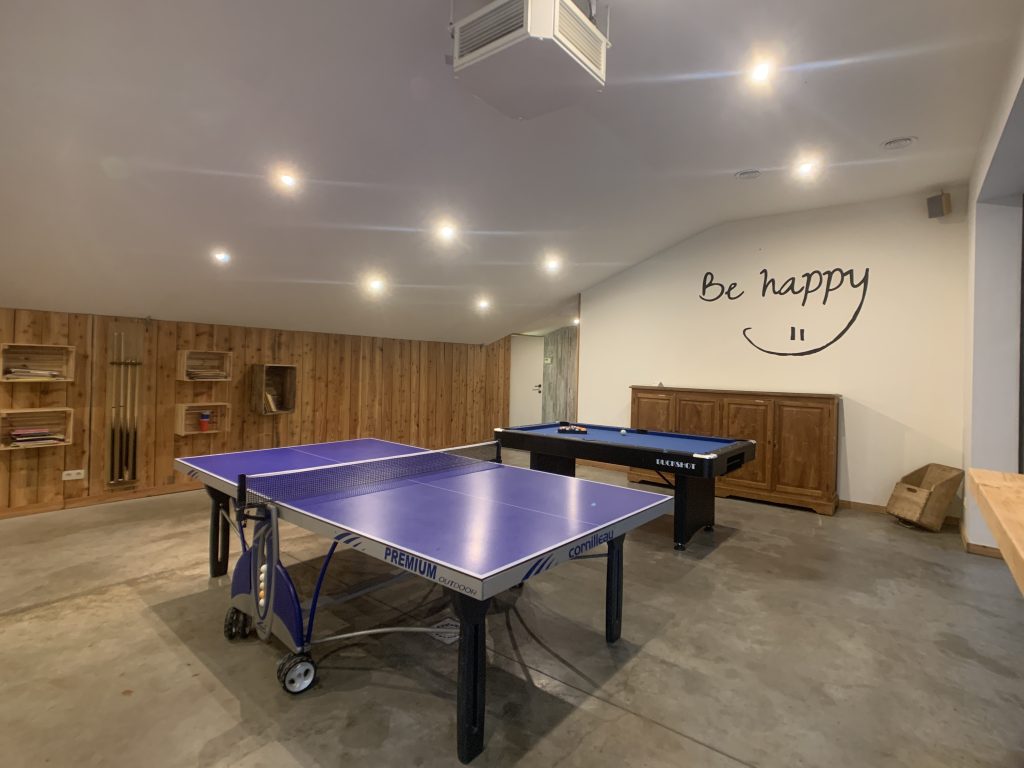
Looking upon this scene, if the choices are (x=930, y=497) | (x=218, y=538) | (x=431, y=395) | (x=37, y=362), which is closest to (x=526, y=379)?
(x=431, y=395)

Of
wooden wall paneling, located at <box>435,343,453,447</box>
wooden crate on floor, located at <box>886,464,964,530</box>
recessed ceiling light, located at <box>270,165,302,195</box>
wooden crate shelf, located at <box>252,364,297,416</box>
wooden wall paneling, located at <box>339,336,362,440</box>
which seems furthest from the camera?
wooden wall paneling, located at <box>435,343,453,447</box>

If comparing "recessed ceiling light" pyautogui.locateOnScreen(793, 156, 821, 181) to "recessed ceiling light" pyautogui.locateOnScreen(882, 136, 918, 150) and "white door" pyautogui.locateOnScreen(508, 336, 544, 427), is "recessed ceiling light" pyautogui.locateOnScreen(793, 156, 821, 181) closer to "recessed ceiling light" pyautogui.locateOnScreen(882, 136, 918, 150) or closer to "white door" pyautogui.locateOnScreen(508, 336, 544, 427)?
"recessed ceiling light" pyautogui.locateOnScreen(882, 136, 918, 150)

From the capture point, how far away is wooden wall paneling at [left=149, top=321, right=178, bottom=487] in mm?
5059

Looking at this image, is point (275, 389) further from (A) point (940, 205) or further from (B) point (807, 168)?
(A) point (940, 205)

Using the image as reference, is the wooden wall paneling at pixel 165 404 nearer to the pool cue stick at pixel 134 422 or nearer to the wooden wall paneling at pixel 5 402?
the pool cue stick at pixel 134 422

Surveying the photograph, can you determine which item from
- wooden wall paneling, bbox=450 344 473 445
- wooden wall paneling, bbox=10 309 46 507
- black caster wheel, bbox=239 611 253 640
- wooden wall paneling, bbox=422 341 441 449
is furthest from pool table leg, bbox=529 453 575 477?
wooden wall paneling, bbox=10 309 46 507

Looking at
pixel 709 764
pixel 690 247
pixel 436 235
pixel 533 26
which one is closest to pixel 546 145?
pixel 436 235

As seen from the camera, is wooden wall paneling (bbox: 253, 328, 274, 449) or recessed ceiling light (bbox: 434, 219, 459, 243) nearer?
recessed ceiling light (bbox: 434, 219, 459, 243)

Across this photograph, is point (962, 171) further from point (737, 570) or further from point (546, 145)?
point (737, 570)

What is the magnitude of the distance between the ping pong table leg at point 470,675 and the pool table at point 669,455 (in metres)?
2.13

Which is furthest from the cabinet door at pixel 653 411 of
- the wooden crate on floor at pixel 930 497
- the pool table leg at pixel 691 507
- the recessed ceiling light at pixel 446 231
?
the recessed ceiling light at pixel 446 231

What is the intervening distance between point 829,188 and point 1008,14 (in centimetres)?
245

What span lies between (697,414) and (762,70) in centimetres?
355

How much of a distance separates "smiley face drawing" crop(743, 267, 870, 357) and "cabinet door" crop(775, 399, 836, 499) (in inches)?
29.8
